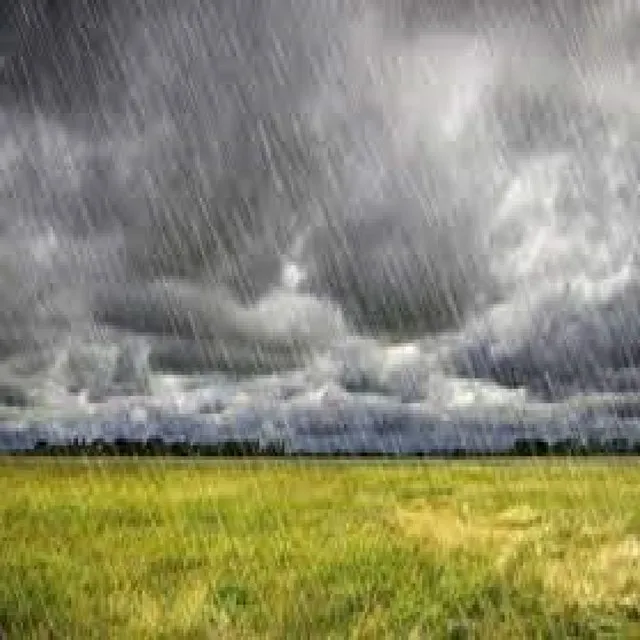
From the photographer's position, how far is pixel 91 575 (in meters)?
13.9

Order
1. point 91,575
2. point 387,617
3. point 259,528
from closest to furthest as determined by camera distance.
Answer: point 387,617, point 91,575, point 259,528

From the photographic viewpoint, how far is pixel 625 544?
1620 centimetres

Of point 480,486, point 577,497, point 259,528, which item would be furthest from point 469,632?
point 480,486

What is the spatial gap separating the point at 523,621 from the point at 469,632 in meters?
0.98

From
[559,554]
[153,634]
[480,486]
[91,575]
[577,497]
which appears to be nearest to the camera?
[153,634]

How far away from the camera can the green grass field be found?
10891 mm

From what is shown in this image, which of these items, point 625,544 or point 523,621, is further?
point 625,544

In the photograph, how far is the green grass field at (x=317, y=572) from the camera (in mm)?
10891

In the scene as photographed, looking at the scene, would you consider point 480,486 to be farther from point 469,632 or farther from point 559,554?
point 469,632

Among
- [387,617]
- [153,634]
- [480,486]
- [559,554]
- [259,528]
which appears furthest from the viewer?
[480,486]

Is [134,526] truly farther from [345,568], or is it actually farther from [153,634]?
[153,634]

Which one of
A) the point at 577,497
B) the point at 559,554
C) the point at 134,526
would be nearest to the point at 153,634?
the point at 559,554

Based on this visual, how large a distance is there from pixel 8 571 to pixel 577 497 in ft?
72.8

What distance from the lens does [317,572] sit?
45.2 feet
